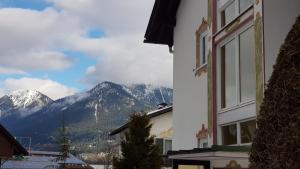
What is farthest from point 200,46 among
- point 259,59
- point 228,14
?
point 259,59

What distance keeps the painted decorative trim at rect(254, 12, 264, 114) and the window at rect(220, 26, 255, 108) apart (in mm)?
590

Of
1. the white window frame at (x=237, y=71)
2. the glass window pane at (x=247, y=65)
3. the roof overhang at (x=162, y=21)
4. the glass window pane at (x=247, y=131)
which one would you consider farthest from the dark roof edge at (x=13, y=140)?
the glass window pane at (x=247, y=65)

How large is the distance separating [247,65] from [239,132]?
1530mm

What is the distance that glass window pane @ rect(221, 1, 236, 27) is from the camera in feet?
41.7

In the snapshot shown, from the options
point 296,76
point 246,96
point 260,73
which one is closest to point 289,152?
point 296,76

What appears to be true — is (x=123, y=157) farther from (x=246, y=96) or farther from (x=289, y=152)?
(x=289, y=152)

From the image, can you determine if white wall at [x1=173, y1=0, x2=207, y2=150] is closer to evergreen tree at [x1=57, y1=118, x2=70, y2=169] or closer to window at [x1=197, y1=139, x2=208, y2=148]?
window at [x1=197, y1=139, x2=208, y2=148]

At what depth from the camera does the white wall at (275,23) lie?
10539mm

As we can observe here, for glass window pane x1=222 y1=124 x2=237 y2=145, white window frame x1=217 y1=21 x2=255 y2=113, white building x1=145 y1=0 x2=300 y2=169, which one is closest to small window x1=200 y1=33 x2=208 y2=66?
white building x1=145 y1=0 x2=300 y2=169

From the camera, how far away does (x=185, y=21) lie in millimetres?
17906

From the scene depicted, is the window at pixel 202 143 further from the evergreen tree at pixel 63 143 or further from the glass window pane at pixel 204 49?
the evergreen tree at pixel 63 143

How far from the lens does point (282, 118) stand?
5.77m

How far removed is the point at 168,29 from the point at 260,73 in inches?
381

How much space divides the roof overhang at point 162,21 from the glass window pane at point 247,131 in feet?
26.1
